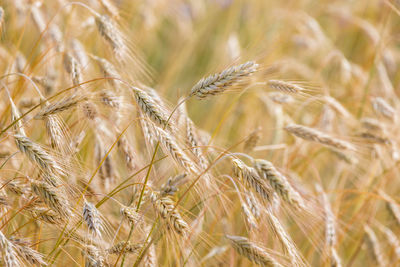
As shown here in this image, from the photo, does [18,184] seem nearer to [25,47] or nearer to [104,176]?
[104,176]

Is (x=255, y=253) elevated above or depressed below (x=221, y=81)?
below

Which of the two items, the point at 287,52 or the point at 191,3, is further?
the point at 191,3

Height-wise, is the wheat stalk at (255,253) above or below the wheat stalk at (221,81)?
below

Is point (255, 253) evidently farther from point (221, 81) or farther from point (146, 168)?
point (221, 81)

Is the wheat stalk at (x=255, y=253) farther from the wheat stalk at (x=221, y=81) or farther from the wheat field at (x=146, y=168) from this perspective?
the wheat stalk at (x=221, y=81)

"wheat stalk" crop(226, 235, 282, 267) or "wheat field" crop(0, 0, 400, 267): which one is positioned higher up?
"wheat field" crop(0, 0, 400, 267)

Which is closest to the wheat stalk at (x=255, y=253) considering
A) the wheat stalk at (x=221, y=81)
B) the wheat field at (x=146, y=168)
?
the wheat field at (x=146, y=168)

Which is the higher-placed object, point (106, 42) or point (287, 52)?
point (287, 52)

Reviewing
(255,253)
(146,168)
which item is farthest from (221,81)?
(255,253)

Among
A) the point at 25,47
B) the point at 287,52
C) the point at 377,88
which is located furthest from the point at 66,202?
the point at 287,52

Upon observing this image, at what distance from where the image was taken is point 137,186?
5.45 feet

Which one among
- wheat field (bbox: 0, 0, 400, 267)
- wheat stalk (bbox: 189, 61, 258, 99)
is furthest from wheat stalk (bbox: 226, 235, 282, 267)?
wheat stalk (bbox: 189, 61, 258, 99)

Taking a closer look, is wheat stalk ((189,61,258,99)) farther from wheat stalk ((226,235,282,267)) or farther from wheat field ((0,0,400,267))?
wheat stalk ((226,235,282,267))

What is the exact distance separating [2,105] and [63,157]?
1.02 m
